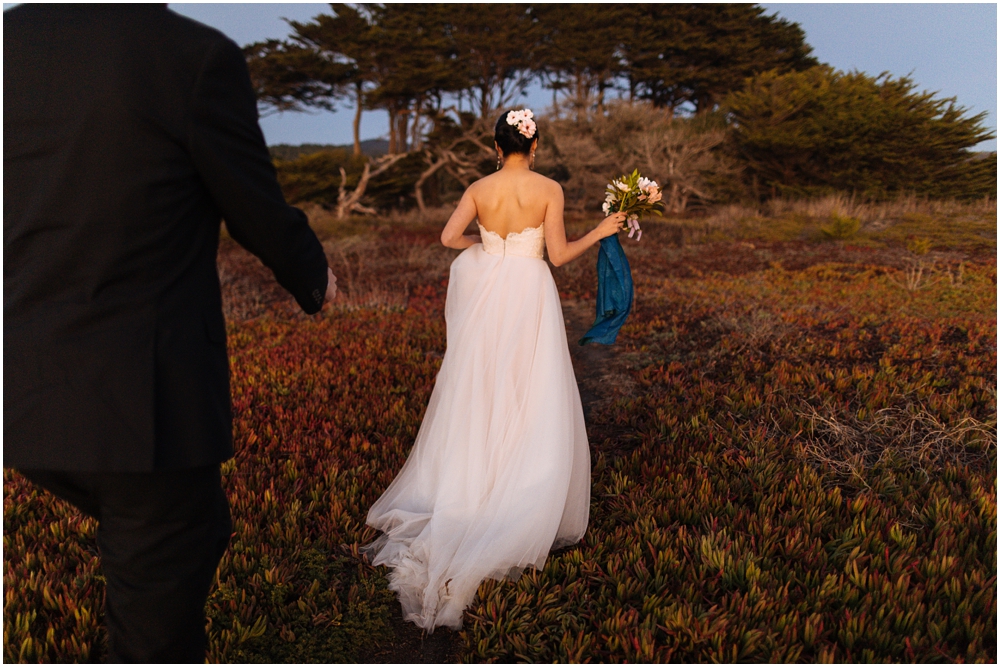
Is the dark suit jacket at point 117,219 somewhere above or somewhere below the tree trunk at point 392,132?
below

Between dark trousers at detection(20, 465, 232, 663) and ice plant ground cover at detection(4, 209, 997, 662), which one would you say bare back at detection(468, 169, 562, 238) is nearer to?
ice plant ground cover at detection(4, 209, 997, 662)

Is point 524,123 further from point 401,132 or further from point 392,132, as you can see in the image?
point 401,132

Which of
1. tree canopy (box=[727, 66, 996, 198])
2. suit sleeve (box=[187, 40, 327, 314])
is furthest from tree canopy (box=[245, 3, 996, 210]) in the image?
suit sleeve (box=[187, 40, 327, 314])

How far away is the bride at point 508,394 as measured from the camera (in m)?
3.47

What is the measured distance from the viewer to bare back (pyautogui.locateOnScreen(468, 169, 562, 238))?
11.7ft

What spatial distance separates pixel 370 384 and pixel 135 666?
454 cm

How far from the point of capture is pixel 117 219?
1.64 m

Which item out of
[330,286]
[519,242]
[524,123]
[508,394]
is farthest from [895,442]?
[330,286]

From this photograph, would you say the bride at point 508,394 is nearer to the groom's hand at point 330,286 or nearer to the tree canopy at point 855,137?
the groom's hand at point 330,286

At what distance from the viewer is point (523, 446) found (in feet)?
11.7

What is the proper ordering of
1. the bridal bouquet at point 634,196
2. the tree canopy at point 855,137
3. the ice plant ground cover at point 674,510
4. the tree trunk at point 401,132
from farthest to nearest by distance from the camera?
the tree trunk at point 401,132 → the tree canopy at point 855,137 → the bridal bouquet at point 634,196 → the ice plant ground cover at point 674,510

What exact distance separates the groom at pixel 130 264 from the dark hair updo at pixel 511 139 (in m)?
1.92

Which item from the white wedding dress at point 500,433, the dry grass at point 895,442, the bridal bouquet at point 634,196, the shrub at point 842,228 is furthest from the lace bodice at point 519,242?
the shrub at point 842,228

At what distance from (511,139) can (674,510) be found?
2.70m
